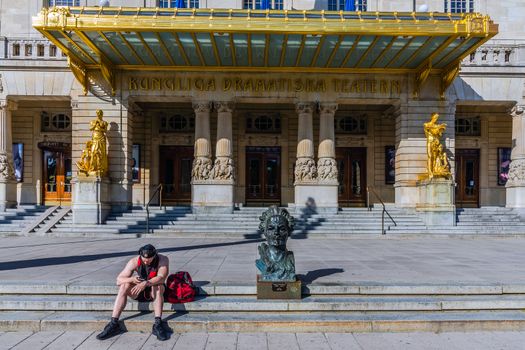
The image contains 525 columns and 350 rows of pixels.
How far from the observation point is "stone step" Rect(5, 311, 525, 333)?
251 inches

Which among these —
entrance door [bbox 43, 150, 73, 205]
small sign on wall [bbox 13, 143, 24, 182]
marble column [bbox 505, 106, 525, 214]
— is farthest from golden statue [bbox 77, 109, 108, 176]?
marble column [bbox 505, 106, 525, 214]

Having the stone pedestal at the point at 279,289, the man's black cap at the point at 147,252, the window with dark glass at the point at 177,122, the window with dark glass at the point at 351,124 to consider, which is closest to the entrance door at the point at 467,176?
the window with dark glass at the point at 351,124

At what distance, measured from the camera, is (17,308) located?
6883 millimetres

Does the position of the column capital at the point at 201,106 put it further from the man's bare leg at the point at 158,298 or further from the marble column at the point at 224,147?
the man's bare leg at the point at 158,298

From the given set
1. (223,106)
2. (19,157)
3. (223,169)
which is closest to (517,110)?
(223,106)

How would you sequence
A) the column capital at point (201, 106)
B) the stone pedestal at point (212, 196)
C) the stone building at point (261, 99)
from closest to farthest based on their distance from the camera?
the stone building at point (261, 99)
the stone pedestal at point (212, 196)
the column capital at point (201, 106)

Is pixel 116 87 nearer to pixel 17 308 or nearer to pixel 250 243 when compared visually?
pixel 250 243

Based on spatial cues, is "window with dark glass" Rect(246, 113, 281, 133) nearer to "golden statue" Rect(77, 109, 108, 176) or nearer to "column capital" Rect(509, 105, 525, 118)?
"golden statue" Rect(77, 109, 108, 176)

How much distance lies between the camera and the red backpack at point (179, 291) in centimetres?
685

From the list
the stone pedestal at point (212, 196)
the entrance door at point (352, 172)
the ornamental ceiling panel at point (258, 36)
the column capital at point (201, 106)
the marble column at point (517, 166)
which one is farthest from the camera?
the entrance door at point (352, 172)

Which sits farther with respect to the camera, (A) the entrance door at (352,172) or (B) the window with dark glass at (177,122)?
(A) the entrance door at (352,172)

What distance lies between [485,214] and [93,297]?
698 inches

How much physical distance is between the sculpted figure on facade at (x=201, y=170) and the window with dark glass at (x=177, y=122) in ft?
16.3

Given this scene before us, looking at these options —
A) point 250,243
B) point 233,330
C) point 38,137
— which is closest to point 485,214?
point 250,243
